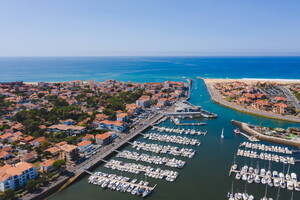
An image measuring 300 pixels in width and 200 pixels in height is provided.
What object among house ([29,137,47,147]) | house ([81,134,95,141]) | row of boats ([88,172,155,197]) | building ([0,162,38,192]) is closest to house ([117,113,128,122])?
house ([81,134,95,141])

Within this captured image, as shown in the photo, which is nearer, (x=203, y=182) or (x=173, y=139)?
(x=203, y=182)

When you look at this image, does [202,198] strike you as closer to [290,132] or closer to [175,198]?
[175,198]

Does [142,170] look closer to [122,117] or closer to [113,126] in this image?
[113,126]

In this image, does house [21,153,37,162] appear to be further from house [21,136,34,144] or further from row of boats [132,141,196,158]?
row of boats [132,141,196,158]

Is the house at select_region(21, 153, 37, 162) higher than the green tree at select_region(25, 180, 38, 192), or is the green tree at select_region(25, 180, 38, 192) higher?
the house at select_region(21, 153, 37, 162)

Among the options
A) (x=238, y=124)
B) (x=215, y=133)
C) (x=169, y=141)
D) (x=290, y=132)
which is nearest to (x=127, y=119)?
(x=169, y=141)

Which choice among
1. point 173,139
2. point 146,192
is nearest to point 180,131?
point 173,139
